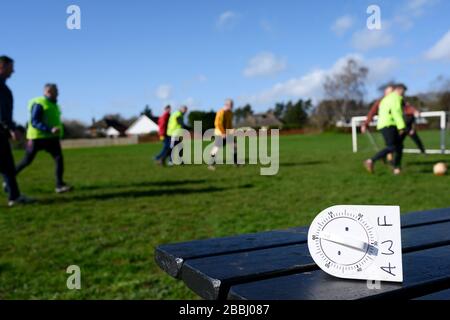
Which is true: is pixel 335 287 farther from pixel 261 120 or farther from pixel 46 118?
pixel 46 118

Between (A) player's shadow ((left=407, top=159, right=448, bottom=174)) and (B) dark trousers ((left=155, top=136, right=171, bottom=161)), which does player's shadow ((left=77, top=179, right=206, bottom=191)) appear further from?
(A) player's shadow ((left=407, top=159, right=448, bottom=174))

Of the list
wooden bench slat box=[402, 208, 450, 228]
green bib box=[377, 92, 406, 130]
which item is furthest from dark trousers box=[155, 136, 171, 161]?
wooden bench slat box=[402, 208, 450, 228]

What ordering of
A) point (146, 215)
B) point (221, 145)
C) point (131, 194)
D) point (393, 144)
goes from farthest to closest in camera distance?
point (221, 145)
point (393, 144)
point (131, 194)
point (146, 215)

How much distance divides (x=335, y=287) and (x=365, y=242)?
9cm

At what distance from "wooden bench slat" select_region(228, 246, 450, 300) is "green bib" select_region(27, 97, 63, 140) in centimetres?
529

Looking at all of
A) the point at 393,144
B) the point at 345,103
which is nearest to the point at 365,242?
Result: the point at 393,144

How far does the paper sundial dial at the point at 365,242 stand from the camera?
70cm

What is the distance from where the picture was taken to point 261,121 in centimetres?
407

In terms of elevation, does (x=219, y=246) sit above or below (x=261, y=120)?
below

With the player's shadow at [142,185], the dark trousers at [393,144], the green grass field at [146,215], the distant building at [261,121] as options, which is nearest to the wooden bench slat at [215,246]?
the green grass field at [146,215]

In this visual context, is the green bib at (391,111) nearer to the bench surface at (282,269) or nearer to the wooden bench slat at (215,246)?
the bench surface at (282,269)

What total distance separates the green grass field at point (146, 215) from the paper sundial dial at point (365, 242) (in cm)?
151

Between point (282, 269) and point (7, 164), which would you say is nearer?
point (282, 269)

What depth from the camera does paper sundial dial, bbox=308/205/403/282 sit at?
70 cm
